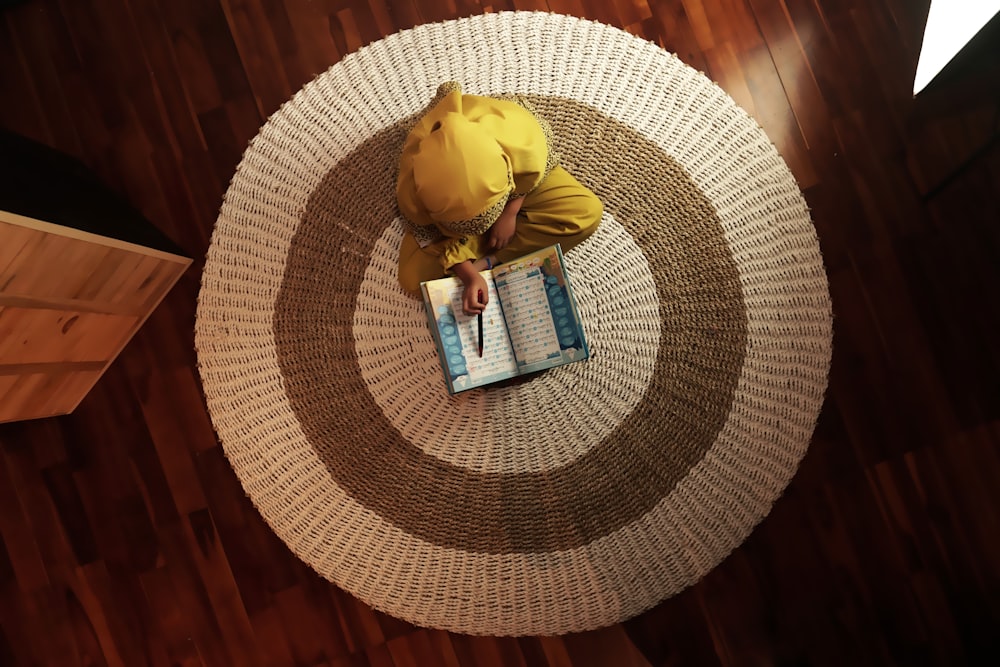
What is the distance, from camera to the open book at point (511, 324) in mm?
1018

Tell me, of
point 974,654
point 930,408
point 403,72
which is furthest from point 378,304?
point 974,654

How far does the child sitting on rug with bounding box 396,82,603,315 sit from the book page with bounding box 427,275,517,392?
2 cm

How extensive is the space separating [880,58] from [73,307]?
1.43m

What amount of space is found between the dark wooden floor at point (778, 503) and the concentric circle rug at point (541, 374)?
8cm

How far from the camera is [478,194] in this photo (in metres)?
0.82

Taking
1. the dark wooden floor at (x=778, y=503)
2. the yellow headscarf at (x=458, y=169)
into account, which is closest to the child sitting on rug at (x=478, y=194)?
the yellow headscarf at (x=458, y=169)

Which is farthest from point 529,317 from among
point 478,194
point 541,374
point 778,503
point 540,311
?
point 778,503

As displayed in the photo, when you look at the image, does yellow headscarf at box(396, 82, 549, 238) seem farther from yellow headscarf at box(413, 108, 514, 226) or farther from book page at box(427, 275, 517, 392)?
book page at box(427, 275, 517, 392)

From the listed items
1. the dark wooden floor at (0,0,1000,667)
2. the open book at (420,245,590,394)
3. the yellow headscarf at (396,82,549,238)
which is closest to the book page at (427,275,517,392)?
the open book at (420,245,590,394)

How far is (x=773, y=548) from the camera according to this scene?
1134 mm

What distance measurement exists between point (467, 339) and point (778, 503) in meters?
0.61

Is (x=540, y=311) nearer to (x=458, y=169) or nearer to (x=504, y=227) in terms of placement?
(x=504, y=227)

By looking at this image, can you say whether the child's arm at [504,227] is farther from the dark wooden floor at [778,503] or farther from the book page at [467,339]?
the dark wooden floor at [778,503]

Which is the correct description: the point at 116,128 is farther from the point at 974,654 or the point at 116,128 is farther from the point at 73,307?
the point at 974,654
